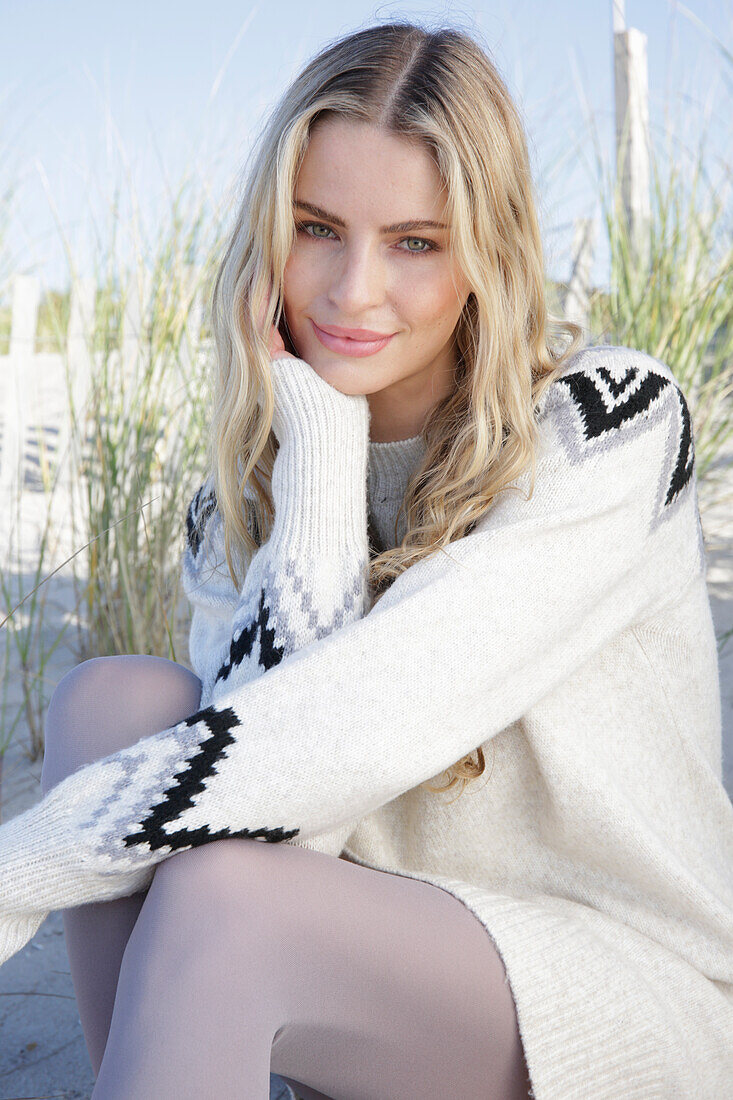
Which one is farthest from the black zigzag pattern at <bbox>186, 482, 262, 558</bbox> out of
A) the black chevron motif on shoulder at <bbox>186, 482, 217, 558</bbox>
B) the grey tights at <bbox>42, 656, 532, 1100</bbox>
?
the grey tights at <bbox>42, 656, 532, 1100</bbox>

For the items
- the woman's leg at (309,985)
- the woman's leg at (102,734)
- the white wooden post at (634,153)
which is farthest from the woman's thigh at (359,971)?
the white wooden post at (634,153)

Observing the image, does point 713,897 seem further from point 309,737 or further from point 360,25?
point 360,25

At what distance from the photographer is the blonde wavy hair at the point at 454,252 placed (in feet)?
4.06

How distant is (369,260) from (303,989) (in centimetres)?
84

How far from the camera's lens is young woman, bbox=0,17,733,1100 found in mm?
978

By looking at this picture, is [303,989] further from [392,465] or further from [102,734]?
[392,465]

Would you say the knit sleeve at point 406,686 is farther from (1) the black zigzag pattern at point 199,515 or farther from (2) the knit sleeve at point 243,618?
(1) the black zigzag pattern at point 199,515

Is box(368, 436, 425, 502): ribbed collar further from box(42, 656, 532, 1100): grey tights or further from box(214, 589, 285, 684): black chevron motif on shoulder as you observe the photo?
box(42, 656, 532, 1100): grey tights

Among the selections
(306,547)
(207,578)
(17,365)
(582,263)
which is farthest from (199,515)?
(17,365)

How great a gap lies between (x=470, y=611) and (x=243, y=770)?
28 centimetres

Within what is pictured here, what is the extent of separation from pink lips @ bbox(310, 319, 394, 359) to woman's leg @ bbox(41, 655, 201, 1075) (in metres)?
0.50

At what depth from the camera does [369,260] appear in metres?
1.26

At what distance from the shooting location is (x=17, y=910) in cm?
101

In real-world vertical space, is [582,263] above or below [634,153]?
below
